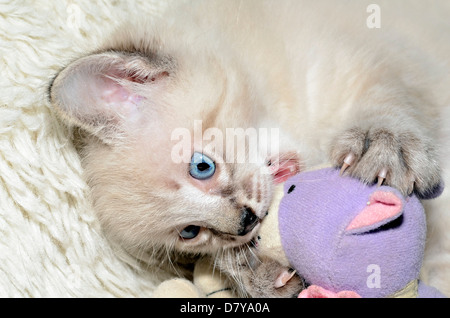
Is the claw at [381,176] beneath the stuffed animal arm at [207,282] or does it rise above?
above

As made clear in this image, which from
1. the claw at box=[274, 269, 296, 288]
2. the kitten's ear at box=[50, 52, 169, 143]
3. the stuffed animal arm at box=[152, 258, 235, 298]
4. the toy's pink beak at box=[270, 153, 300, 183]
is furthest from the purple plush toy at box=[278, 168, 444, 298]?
the kitten's ear at box=[50, 52, 169, 143]

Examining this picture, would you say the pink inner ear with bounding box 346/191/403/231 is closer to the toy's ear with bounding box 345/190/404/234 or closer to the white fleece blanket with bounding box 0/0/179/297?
the toy's ear with bounding box 345/190/404/234

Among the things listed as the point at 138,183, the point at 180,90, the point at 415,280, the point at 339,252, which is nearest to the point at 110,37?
the point at 180,90

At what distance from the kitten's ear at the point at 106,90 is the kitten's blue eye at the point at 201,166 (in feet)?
0.68

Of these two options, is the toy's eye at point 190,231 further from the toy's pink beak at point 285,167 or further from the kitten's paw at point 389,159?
the kitten's paw at point 389,159

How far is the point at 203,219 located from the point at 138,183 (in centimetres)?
18

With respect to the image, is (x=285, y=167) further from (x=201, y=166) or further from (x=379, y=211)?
(x=379, y=211)

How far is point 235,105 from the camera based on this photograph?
4.24 feet

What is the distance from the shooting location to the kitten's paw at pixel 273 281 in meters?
1.22

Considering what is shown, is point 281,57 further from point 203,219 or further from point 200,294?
point 200,294

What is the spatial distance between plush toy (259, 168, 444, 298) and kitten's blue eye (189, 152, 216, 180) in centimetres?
24

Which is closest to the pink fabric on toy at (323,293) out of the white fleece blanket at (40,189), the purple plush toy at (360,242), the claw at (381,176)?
the purple plush toy at (360,242)

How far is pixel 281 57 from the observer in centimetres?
144

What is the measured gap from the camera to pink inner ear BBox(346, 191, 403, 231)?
0.99 m
